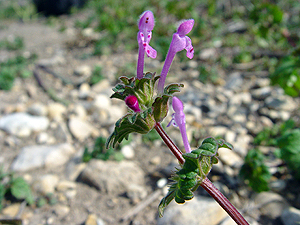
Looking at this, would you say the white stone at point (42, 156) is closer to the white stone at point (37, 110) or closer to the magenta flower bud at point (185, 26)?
the white stone at point (37, 110)

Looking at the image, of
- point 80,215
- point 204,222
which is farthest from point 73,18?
point 204,222

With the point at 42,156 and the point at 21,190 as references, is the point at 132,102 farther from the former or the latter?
the point at 42,156

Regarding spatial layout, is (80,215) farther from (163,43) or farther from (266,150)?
(163,43)

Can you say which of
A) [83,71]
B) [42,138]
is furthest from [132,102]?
[83,71]

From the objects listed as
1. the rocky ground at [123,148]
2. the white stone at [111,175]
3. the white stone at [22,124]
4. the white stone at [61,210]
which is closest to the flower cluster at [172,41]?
the rocky ground at [123,148]

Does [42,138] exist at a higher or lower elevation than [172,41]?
lower

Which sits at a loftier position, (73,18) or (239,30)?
(73,18)

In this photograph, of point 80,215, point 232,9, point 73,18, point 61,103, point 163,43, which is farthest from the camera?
point 73,18
